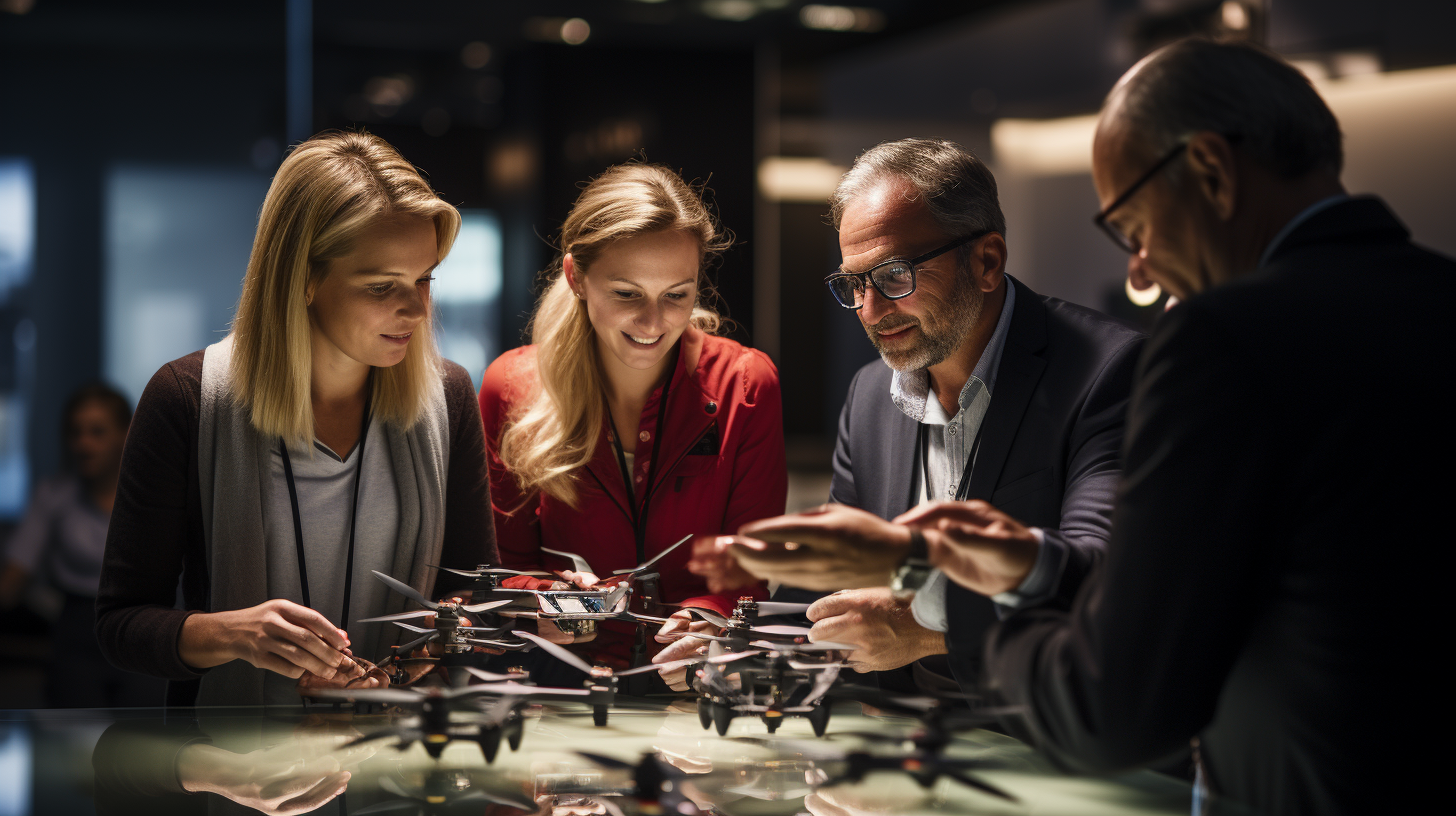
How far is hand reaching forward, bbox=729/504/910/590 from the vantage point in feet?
4.48

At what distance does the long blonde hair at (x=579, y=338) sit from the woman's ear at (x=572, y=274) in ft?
0.06

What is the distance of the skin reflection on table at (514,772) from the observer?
1414mm

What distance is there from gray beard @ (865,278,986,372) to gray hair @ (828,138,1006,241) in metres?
0.15

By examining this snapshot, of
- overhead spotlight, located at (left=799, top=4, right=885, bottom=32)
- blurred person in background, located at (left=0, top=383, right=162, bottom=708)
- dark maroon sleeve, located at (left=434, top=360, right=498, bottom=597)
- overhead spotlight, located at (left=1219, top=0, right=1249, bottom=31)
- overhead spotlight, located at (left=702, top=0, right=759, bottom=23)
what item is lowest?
blurred person in background, located at (left=0, top=383, right=162, bottom=708)

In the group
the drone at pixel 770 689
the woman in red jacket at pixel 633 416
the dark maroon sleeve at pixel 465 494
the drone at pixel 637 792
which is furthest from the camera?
the woman in red jacket at pixel 633 416

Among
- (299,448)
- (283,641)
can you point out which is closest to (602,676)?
(283,641)

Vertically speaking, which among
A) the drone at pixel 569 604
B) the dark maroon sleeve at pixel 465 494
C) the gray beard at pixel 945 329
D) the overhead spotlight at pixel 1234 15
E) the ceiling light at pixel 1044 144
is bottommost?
the drone at pixel 569 604

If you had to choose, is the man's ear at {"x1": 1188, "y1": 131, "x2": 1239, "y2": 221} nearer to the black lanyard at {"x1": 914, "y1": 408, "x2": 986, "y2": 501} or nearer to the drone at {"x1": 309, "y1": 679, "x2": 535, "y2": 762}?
the black lanyard at {"x1": 914, "y1": 408, "x2": 986, "y2": 501}

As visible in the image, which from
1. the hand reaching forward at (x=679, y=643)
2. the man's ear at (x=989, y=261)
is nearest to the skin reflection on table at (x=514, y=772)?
the hand reaching forward at (x=679, y=643)

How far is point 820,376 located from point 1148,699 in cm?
722

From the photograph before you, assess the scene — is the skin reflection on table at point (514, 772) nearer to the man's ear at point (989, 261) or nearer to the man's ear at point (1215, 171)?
the man's ear at point (1215, 171)

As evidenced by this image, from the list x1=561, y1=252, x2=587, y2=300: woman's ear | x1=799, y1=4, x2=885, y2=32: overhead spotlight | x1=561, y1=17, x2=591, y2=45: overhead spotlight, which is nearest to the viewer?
x1=561, y1=252, x2=587, y2=300: woman's ear

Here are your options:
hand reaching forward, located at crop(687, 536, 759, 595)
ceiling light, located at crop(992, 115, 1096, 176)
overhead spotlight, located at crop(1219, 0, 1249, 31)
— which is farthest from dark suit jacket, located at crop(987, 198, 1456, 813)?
ceiling light, located at crop(992, 115, 1096, 176)

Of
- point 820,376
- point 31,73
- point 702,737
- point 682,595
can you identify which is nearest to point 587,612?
point 702,737
